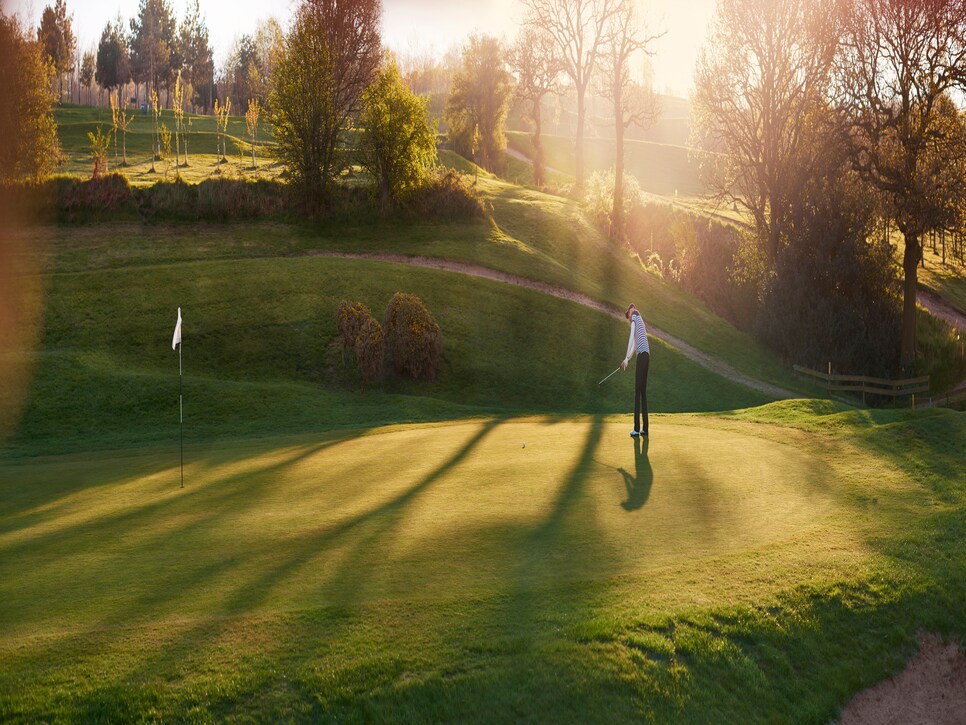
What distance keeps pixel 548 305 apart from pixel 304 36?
67.2 ft

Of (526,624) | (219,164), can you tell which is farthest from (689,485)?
(219,164)

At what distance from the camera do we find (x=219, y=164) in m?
63.2

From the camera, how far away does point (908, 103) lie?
1551 inches

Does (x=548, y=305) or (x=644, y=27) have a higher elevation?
(x=644, y=27)

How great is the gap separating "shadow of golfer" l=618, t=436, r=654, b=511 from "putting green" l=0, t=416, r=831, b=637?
6cm

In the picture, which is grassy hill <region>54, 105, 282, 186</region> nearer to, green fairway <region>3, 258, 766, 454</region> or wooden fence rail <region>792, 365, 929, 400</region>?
green fairway <region>3, 258, 766, 454</region>

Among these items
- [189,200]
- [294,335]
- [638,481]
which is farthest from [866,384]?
[189,200]

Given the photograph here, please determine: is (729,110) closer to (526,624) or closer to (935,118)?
(935,118)

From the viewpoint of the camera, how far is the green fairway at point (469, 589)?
731 cm

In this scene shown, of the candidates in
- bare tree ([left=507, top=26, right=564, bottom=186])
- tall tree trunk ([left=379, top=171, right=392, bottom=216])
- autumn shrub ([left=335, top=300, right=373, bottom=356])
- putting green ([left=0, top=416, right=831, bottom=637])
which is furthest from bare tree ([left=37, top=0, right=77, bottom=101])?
putting green ([left=0, top=416, right=831, bottom=637])

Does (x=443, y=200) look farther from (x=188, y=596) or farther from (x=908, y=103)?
(x=188, y=596)

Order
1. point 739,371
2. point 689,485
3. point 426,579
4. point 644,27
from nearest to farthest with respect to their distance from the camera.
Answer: point 426,579 < point 689,485 < point 739,371 < point 644,27

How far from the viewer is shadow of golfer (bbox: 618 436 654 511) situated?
469 inches

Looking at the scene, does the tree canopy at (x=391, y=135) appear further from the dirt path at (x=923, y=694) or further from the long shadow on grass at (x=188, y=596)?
the dirt path at (x=923, y=694)
